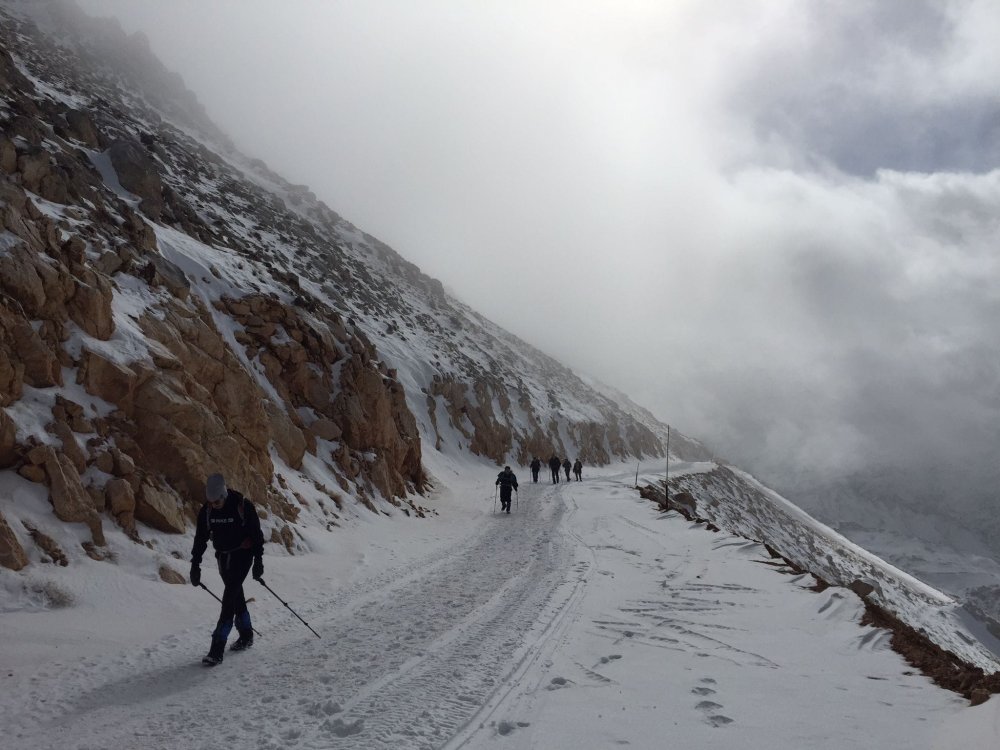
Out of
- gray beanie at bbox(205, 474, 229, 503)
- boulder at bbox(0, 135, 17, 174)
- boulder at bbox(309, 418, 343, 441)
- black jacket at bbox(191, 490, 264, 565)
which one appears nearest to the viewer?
gray beanie at bbox(205, 474, 229, 503)

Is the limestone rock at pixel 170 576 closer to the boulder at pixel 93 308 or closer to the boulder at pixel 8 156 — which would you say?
the boulder at pixel 93 308

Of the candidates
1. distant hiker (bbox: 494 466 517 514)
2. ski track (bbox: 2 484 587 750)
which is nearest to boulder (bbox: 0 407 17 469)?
ski track (bbox: 2 484 587 750)

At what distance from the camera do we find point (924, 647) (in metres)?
7.21

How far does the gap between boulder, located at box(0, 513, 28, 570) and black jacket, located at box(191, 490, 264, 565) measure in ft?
8.28

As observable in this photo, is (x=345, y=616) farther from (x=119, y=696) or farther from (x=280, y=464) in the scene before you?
(x=280, y=464)

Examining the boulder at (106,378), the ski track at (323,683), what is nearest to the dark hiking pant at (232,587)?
the ski track at (323,683)

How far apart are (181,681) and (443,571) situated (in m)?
6.34

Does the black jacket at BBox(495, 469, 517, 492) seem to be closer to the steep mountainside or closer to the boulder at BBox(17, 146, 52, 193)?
the steep mountainside

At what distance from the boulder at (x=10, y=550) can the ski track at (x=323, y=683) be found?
2133mm

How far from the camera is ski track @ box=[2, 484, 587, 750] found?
15.6 feet

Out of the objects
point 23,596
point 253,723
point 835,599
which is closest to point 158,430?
point 23,596

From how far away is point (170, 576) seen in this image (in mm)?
8984

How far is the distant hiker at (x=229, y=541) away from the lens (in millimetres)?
6691

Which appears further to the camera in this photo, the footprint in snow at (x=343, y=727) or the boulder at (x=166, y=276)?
the boulder at (x=166, y=276)
